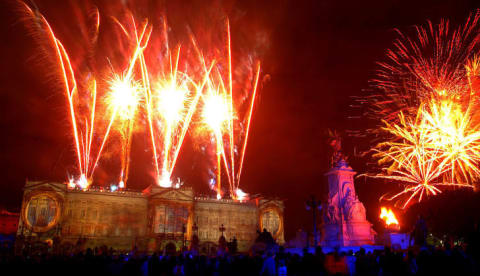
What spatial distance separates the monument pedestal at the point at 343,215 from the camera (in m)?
29.9

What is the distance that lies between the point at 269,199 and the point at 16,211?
5869cm

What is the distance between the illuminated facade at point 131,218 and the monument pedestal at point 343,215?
1711 centimetres

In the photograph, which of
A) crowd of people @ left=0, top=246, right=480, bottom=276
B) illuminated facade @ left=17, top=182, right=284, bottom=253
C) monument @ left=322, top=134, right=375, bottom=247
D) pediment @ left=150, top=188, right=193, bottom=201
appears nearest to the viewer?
crowd of people @ left=0, top=246, right=480, bottom=276

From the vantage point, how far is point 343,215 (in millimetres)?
30625

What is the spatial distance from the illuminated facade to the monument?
17.1m

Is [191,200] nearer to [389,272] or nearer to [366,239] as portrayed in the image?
[366,239]

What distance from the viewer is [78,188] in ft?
157

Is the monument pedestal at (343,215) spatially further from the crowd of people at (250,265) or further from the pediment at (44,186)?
the pediment at (44,186)

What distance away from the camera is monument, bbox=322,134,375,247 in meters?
29.9

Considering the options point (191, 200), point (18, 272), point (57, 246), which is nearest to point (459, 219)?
point (191, 200)

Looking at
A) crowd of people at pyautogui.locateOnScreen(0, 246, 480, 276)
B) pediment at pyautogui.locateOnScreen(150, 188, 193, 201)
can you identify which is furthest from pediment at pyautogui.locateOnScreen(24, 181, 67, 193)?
crowd of people at pyautogui.locateOnScreen(0, 246, 480, 276)

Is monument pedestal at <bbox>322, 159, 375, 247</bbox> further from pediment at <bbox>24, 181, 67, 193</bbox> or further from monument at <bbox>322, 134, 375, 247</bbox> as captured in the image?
pediment at <bbox>24, 181, 67, 193</bbox>

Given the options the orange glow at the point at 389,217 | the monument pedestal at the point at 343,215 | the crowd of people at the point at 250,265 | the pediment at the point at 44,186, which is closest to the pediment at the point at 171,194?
the pediment at the point at 44,186

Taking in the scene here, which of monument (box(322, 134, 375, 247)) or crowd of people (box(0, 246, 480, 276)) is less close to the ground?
monument (box(322, 134, 375, 247))
